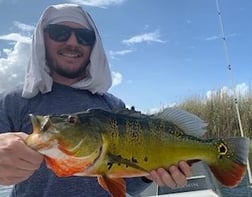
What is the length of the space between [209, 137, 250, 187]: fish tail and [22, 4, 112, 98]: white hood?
1.12 m

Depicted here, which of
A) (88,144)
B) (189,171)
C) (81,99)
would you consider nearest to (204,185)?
(81,99)

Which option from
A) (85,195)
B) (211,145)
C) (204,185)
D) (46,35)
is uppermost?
(46,35)

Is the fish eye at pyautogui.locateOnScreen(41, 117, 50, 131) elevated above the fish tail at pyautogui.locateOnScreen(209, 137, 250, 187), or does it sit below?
above

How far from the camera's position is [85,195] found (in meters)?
2.08

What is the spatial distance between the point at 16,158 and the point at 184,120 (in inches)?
25.1

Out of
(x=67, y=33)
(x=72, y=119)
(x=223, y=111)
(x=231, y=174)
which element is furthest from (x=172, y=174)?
(x=223, y=111)

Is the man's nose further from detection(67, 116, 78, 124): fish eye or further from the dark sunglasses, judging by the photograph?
detection(67, 116, 78, 124): fish eye

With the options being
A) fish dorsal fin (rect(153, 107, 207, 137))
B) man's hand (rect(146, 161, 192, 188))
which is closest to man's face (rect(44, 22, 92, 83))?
fish dorsal fin (rect(153, 107, 207, 137))

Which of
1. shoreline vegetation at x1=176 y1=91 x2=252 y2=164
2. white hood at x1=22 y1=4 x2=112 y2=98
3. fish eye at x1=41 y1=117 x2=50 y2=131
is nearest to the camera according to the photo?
fish eye at x1=41 y1=117 x2=50 y2=131

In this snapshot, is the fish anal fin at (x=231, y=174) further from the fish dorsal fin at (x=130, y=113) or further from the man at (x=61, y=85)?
the man at (x=61, y=85)

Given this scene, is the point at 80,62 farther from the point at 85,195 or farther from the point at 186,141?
the point at 186,141

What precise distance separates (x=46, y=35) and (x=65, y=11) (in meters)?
0.20

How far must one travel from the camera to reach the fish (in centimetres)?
127

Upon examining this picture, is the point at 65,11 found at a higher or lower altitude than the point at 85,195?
higher
